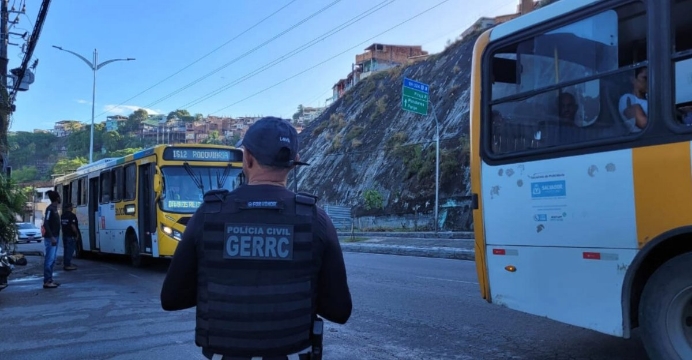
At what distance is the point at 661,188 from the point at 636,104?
701 millimetres

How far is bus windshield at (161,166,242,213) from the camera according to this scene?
12.0 meters

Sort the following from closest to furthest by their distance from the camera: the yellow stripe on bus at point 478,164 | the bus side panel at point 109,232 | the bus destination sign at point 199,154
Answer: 1. the yellow stripe on bus at point 478,164
2. the bus destination sign at point 199,154
3. the bus side panel at point 109,232

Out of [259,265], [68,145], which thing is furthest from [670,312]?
[68,145]

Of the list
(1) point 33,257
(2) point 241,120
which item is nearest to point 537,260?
(1) point 33,257

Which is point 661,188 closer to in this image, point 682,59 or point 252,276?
point 682,59

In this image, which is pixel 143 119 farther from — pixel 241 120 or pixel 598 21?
pixel 598 21

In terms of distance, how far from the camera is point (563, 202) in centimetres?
448

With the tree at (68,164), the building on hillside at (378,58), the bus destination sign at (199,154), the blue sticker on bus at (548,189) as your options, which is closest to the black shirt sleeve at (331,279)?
the blue sticker on bus at (548,189)

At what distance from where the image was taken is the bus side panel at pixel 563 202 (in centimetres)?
413

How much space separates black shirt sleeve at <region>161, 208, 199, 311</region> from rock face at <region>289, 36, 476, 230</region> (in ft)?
84.3

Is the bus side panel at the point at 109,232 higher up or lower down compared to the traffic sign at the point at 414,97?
lower down

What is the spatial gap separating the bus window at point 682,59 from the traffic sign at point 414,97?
22.8 m

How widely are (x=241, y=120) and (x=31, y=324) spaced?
79487 mm

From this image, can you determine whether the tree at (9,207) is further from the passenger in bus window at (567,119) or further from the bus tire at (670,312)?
the bus tire at (670,312)
